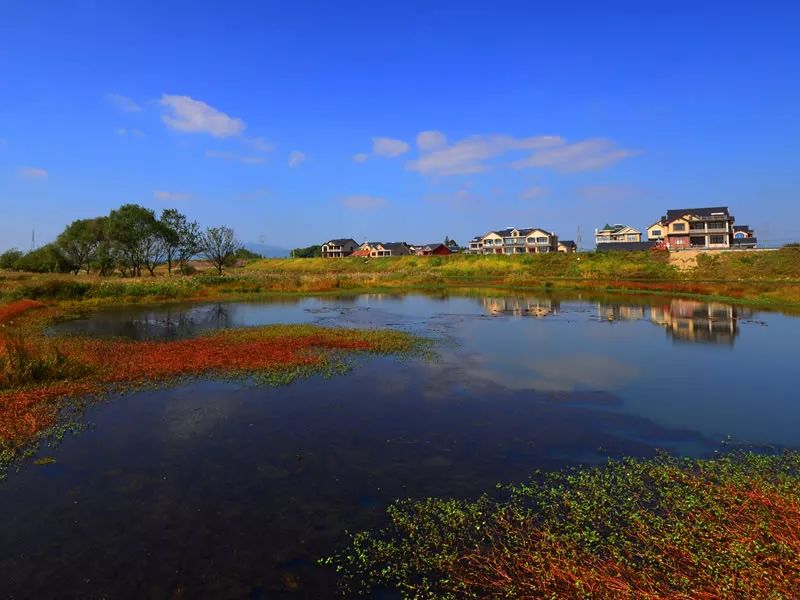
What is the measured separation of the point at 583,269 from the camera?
7819 centimetres

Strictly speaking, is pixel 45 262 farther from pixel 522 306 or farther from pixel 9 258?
pixel 522 306

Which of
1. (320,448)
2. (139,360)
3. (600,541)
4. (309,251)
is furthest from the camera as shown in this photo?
(309,251)

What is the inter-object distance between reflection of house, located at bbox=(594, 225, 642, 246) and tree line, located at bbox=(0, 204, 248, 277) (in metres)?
99.6

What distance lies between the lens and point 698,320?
3206 centimetres

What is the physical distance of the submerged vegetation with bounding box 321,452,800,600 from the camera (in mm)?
6359

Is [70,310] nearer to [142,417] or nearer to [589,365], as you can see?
[142,417]

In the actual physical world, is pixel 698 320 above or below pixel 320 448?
above

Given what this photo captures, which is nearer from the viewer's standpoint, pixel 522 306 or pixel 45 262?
pixel 522 306

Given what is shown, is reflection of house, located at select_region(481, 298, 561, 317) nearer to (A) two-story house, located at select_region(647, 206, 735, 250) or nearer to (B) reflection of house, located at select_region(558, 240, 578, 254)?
(A) two-story house, located at select_region(647, 206, 735, 250)

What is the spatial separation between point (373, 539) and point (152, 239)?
252 ft

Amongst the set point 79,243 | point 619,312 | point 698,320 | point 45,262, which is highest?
point 79,243

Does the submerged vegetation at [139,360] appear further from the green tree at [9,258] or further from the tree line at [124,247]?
the green tree at [9,258]

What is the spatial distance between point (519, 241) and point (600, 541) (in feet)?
442

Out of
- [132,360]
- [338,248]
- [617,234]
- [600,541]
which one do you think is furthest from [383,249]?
[600,541]
